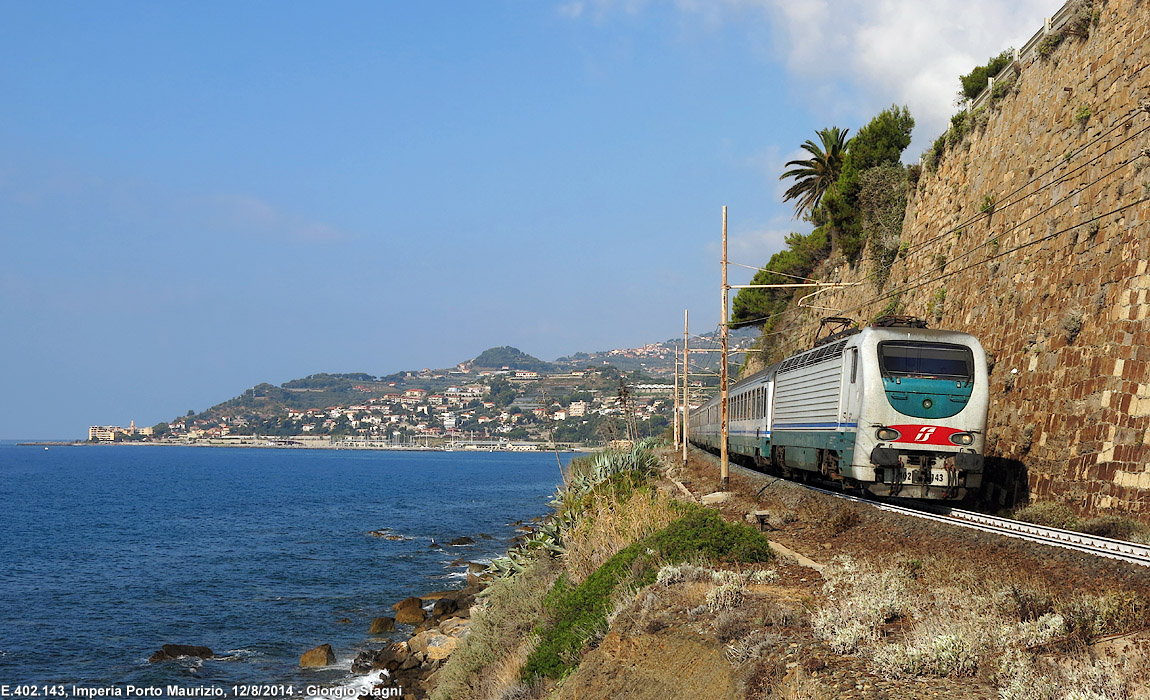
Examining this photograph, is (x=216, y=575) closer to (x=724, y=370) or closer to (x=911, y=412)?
(x=724, y=370)

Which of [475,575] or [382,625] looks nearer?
[382,625]

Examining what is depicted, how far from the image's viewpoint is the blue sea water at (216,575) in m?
23.3

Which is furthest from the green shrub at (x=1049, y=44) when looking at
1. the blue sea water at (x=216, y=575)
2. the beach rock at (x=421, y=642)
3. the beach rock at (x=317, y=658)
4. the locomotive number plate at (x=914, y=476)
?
the beach rock at (x=317, y=658)

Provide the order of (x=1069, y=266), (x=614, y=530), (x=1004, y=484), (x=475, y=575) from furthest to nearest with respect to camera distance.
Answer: (x=475, y=575) → (x=1004, y=484) → (x=1069, y=266) → (x=614, y=530)

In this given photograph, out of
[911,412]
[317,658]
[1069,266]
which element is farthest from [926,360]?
[317,658]

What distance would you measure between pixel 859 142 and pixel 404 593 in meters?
28.7

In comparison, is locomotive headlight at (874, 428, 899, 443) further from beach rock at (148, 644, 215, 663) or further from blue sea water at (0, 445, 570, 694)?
beach rock at (148, 644, 215, 663)

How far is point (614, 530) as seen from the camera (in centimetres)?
1436

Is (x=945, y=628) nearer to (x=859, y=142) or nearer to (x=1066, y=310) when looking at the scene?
(x=1066, y=310)

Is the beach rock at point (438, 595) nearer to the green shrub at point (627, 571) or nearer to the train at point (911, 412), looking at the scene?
the train at point (911, 412)

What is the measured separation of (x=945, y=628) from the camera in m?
6.78

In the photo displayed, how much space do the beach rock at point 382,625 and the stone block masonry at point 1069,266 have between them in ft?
55.2

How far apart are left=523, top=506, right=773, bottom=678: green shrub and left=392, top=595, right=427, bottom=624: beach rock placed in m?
15.6

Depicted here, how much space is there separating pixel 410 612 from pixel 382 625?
1.20 metres
